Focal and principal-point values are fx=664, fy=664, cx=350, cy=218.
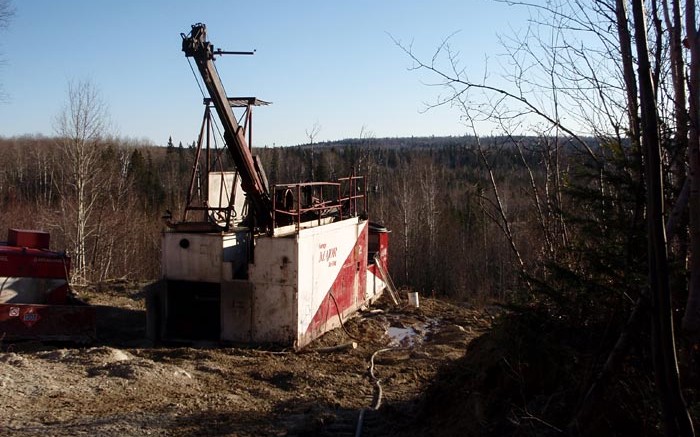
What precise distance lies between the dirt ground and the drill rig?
0.49 metres

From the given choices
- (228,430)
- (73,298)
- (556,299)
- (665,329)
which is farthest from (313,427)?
(73,298)

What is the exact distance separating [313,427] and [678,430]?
423 centimetres

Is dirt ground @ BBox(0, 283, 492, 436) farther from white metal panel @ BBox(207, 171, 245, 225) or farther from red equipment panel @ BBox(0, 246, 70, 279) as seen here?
white metal panel @ BBox(207, 171, 245, 225)

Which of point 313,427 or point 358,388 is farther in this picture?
point 358,388

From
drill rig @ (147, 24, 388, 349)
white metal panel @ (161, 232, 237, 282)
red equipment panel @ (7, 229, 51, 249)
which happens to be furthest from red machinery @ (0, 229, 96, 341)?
white metal panel @ (161, 232, 237, 282)

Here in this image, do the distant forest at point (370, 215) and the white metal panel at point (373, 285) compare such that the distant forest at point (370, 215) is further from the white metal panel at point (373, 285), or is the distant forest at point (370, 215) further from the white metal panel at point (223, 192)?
the white metal panel at point (223, 192)

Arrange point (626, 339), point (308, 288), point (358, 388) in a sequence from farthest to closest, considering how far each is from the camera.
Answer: point (308, 288) → point (358, 388) → point (626, 339)

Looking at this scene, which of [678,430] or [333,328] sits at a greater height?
[678,430]

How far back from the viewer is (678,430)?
11.7 feet

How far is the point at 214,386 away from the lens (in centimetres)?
902

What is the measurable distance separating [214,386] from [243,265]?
12.0 feet

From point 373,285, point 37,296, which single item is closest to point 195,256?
point 37,296

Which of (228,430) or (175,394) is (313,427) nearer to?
(228,430)

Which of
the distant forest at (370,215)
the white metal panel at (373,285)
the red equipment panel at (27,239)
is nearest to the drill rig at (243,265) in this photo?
the red equipment panel at (27,239)
